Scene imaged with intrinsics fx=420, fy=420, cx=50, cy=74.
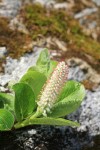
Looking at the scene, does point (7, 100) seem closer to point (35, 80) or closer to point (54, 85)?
point (35, 80)

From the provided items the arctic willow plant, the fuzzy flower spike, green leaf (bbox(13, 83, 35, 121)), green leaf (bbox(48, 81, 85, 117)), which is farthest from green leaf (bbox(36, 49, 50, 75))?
the fuzzy flower spike

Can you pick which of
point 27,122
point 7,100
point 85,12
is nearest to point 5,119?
point 27,122

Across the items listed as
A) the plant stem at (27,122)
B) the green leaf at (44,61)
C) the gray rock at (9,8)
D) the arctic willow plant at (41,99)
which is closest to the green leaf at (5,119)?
the arctic willow plant at (41,99)

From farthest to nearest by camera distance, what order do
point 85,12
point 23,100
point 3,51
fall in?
point 85,12 → point 3,51 → point 23,100

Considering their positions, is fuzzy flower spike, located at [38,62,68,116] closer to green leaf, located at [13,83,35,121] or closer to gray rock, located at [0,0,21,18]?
green leaf, located at [13,83,35,121]

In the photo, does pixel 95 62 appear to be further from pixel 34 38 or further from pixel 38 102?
pixel 38 102
